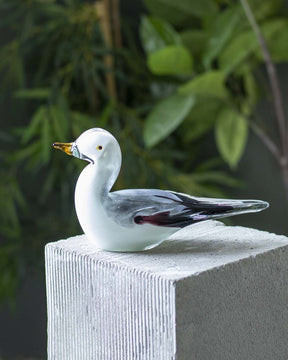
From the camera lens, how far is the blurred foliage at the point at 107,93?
1980 mm

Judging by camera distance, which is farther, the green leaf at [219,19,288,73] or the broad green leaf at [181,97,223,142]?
the broad green leaf at [181,97,223,142]

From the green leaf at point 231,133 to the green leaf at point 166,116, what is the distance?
17 centimetres

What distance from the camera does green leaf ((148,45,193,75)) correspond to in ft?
6.21

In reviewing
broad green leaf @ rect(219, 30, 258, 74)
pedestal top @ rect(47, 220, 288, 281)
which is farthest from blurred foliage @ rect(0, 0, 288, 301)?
pedestal top @ rect(47, 220, 288, 281)

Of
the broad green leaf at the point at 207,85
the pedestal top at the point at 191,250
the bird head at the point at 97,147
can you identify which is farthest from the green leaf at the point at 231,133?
the bird head at the point at 97,147

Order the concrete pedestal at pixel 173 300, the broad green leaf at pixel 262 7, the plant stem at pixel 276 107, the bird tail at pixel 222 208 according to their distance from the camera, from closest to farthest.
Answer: the concrete pedestal at pixel 173 300 < the bird tail at pixel 222 208 < the plant stem at pixel 276 107 < the broad green leaf at pixel 262 7

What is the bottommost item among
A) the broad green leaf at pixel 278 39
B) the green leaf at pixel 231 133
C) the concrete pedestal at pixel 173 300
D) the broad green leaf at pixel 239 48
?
the concrete pedestal at pixel 173 300

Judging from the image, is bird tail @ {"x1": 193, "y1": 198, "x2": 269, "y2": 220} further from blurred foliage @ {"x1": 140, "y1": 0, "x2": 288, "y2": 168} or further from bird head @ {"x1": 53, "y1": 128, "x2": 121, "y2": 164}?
blurred foliage @ {"x1": 140, "y1": 0, "x2": 288, "y2": 168}

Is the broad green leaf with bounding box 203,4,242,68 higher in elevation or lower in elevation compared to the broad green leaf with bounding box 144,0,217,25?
lower

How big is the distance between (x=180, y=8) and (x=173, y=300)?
1515mm

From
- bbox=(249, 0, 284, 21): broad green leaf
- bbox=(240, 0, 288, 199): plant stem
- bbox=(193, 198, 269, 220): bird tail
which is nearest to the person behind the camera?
bbox=(193, 198, 269, 220): bird tail

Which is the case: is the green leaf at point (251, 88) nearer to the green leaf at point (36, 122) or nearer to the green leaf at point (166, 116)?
the green leaf at point (166, 116)

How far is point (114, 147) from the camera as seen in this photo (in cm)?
94

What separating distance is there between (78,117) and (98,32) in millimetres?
320
